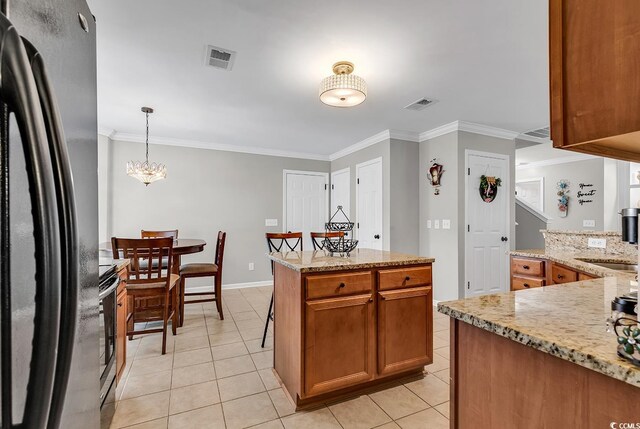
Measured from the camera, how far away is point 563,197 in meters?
6.51

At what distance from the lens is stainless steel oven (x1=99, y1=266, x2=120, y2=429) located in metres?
1.41

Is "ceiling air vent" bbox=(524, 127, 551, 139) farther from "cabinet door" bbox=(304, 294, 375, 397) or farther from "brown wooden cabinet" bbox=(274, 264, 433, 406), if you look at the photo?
"cabinet door" bbox=(304, 294, 375, 397)

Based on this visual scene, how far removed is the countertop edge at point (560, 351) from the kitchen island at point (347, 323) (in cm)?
102

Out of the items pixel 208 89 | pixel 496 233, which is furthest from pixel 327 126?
pixel 496 233

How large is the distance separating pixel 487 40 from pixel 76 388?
2.81m

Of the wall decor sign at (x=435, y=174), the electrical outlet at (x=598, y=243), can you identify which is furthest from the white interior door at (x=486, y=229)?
the electrical outlet at (x=598, y=243)

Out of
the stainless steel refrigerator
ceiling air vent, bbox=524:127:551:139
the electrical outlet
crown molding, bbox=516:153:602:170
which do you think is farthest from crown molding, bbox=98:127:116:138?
crown molding, bbox=516:153:602:170

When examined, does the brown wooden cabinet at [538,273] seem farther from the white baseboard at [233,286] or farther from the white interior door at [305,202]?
the white baseboard at [233,286]

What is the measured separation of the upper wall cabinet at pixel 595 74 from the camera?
0.63 meters

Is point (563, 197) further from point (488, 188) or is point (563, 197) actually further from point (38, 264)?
point (38, 264)

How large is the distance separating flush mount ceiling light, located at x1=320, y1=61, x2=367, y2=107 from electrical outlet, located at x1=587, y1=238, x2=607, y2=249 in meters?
2.25

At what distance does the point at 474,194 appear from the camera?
13.6ft

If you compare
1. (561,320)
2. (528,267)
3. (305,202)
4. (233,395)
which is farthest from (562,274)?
(305,202)

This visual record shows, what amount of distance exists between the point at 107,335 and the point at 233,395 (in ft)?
3.05
